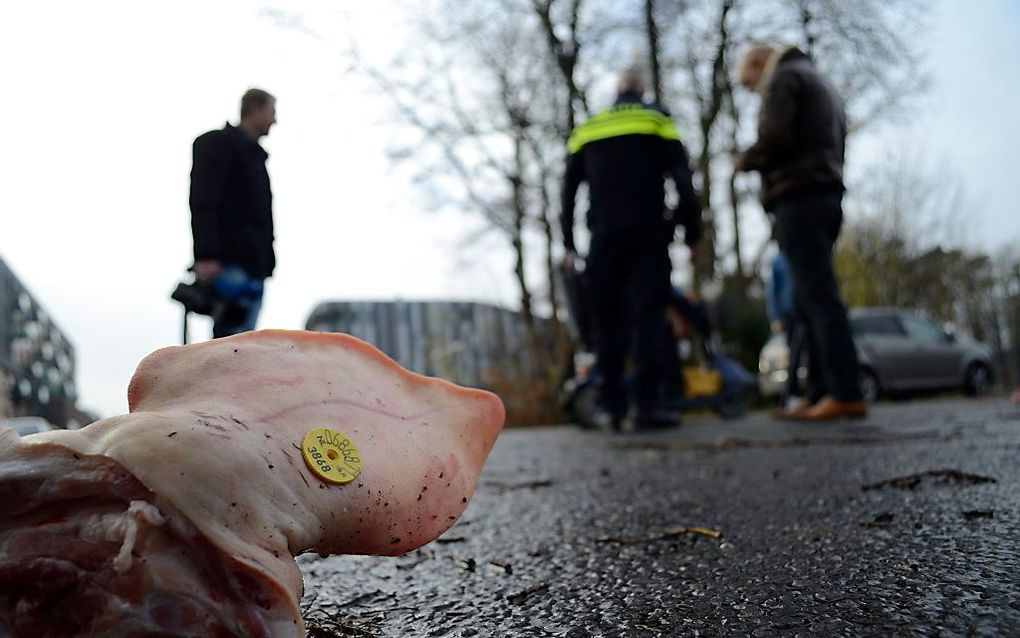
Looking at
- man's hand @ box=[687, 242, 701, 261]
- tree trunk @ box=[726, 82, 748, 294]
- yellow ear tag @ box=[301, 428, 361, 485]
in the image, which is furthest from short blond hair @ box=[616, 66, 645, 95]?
tree trunk @ box=[726, 82, 748, 294]

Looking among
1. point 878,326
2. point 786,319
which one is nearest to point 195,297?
Answer: point 786,319

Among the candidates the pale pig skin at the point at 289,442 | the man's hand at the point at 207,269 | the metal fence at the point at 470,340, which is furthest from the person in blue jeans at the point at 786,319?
the man's hand at the point at 207,269

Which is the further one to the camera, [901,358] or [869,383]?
[901,358]

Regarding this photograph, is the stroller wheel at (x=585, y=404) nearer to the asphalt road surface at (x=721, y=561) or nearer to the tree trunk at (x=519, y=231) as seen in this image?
the asphalt road surface at (x=721, y=561)

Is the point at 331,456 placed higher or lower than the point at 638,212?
lower

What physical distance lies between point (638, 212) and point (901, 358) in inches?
385

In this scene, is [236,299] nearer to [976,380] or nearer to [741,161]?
[741,161]

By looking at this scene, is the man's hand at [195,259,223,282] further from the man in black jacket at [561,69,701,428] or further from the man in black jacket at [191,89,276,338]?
the man in black jacket at [561,69,701,428]

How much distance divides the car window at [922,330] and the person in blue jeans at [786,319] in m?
5.89

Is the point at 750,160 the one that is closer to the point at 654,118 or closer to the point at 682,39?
the point at 654,118

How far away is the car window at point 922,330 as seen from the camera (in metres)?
13.0

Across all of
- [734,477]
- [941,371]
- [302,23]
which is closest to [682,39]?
[941,371]

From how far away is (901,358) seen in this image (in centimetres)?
1266

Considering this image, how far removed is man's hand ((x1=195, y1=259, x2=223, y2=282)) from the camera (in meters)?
0.95
